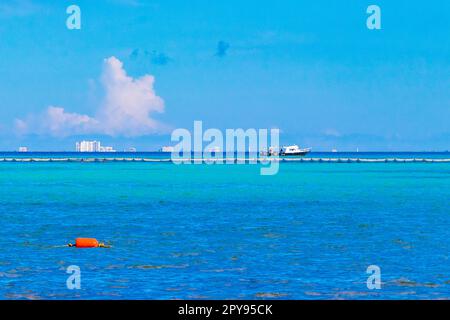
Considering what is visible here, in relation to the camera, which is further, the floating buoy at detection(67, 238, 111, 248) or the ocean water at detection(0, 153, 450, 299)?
the floating buoy at detection(67, 238, 111, 248)

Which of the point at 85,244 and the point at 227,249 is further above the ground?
the point at 85,244

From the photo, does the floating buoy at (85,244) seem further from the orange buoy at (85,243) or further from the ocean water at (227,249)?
the ocean water at (227,249)

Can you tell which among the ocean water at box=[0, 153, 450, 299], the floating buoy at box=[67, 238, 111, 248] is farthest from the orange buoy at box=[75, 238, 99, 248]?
the ocean water at box=[0, 153, 450, 299]

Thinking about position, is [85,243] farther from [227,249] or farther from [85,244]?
[227,249]

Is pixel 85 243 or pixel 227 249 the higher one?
pixel 85 243

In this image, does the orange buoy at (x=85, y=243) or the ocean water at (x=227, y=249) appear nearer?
the ocean water at (x=227, y=249)

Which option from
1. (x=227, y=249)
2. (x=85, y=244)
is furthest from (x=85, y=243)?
(x=227, y=249)

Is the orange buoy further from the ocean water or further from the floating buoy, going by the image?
the ocean water

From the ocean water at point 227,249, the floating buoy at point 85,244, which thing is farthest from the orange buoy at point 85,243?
the ocean water at point 227,249

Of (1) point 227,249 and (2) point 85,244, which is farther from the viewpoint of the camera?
(2) point 85,244

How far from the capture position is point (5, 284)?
2697cm

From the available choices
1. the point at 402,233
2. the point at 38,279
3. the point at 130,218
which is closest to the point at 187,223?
the point at 130,218

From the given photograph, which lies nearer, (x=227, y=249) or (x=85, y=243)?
(x=227, y=249)
